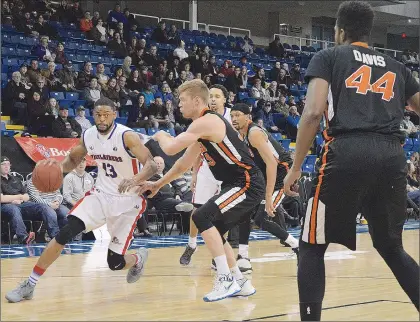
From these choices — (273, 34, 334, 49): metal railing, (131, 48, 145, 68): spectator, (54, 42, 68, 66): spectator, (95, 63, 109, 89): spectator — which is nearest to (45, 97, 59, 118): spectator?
(95, 63, 109, 89): spectator

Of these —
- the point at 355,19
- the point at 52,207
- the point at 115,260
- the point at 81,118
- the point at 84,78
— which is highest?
the point at 355,19

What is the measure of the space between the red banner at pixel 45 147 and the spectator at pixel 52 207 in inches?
45.9

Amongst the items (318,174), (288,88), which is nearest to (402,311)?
(318,174)

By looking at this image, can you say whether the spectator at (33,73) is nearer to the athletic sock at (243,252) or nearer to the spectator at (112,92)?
the spectator at (112,92)

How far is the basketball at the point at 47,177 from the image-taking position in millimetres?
6156

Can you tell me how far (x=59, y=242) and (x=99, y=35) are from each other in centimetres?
1497

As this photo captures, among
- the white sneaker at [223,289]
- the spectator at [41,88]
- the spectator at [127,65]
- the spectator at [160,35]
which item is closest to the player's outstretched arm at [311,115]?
the white sneaker at [223,289]

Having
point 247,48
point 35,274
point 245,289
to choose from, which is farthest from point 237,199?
point 247,48

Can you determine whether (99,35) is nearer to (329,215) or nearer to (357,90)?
(357,90)

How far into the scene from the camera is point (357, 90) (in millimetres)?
4039

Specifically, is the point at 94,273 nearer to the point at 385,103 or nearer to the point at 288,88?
the point at 385,103

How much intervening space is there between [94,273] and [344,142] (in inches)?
181

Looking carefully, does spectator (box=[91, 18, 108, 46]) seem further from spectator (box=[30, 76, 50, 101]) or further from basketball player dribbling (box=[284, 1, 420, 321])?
basketball player dribbling (box=[284, 1, 420, 321])

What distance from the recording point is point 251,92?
21.7m
